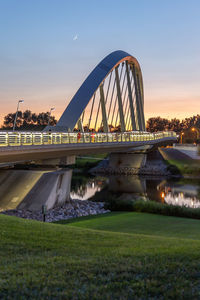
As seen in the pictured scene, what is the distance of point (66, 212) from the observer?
85.6 ft

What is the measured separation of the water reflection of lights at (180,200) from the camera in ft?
112

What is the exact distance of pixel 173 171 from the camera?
63.9 meters

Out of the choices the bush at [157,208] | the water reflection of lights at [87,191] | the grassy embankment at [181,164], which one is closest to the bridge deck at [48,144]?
the water reflection of lights at [87,191]

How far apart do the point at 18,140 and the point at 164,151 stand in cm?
6113

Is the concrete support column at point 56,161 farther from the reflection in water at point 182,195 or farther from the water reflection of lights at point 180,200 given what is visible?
the reflection in water at point 182,195

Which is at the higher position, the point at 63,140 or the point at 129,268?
the point at 63,140

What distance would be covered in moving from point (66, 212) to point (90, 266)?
773 inches

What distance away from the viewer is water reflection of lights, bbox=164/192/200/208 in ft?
112

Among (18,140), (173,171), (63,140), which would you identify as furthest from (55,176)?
(173,171)

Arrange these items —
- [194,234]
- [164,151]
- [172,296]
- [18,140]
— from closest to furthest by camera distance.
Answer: [172,296], [194,234], [18,140], [164,151]

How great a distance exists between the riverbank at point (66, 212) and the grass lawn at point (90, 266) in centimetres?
1243

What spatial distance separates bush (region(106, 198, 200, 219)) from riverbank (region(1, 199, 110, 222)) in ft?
3.82

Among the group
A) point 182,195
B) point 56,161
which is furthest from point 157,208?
point 182,195

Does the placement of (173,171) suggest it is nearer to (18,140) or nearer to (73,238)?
(18,140)
